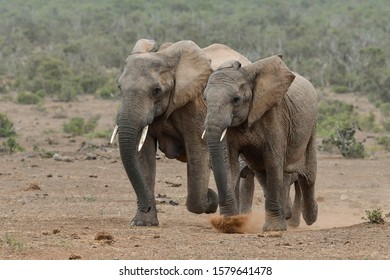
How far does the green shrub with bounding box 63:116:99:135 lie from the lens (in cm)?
2286

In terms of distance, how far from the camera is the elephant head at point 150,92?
1005 centimetres

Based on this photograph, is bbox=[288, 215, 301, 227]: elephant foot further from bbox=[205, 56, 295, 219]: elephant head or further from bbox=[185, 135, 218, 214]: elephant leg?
bbox=[205, 56, 295, 219]: elephant head

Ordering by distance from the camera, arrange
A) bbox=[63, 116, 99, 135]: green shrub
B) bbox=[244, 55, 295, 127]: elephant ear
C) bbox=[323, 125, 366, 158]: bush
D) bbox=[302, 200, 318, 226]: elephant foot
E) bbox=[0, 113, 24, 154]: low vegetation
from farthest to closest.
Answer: bbox=[63, 116, 99, 135]: green shrub < bbox=[0, 113, 24, 154]: low vegetation < bbox=[323, 125, 366, 158]: bush < bbox=[302, 200, 318, 226]: elephant foot < bbox=[244, 55, 295, 127]: elephant ear

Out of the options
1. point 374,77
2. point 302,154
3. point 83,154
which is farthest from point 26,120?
point 302,154

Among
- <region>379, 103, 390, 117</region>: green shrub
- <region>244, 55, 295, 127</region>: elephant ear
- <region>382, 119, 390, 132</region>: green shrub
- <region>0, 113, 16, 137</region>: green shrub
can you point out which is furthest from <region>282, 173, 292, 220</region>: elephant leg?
<region>379, 103, 390, 117</region>: green shrub

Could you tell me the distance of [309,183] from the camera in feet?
38.8

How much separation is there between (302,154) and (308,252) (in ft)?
10.7

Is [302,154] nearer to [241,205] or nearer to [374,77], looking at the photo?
[241,205]

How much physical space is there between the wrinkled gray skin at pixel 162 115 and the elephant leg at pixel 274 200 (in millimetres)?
663

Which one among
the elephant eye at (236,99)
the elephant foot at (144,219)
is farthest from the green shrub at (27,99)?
the elephant eye at (236,99)

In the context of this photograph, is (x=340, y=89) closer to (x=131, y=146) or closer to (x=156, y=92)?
(x=156, y=92)

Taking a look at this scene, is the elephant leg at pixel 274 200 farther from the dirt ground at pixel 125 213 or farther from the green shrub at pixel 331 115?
the green shrub at pixel 331 115

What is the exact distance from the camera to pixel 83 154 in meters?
18.8

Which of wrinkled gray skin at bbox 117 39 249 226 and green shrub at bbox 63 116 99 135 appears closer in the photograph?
wrinkled gray skin at bbox 117 39 249 226
